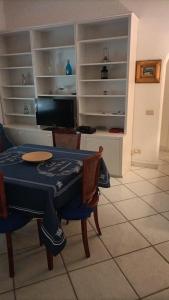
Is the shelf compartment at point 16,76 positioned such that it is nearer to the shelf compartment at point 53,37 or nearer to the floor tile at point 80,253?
the shelf compartment at point 53,37

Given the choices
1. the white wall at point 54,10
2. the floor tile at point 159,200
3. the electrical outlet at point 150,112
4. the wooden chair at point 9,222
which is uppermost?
the white wall at point 54,10

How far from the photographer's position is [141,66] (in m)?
3.60

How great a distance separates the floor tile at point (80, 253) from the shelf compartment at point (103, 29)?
2958 millimetres

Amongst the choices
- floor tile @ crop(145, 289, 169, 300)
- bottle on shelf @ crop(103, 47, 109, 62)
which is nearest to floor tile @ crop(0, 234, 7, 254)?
floor tile @ crop(145, 289, 169, 300)

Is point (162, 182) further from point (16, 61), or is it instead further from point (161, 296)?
point (16, 61)

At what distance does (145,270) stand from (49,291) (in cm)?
80

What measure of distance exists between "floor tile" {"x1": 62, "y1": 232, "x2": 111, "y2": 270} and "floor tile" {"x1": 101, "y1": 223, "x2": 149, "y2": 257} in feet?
0.25

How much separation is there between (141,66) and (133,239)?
2.63m

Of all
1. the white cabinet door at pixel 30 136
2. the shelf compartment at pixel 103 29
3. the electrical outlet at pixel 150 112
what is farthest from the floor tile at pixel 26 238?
the shelf compartment at pixel 103 29

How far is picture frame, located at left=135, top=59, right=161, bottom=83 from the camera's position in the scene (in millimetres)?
3508

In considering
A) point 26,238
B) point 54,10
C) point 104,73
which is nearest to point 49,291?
point 26,238

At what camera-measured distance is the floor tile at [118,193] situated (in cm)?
308

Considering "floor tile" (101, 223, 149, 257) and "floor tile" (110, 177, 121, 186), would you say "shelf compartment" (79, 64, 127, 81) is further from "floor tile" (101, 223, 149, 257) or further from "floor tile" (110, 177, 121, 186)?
"floor tile" (101, 223, 149, 257)

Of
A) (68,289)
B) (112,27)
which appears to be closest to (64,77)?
(112,27)
